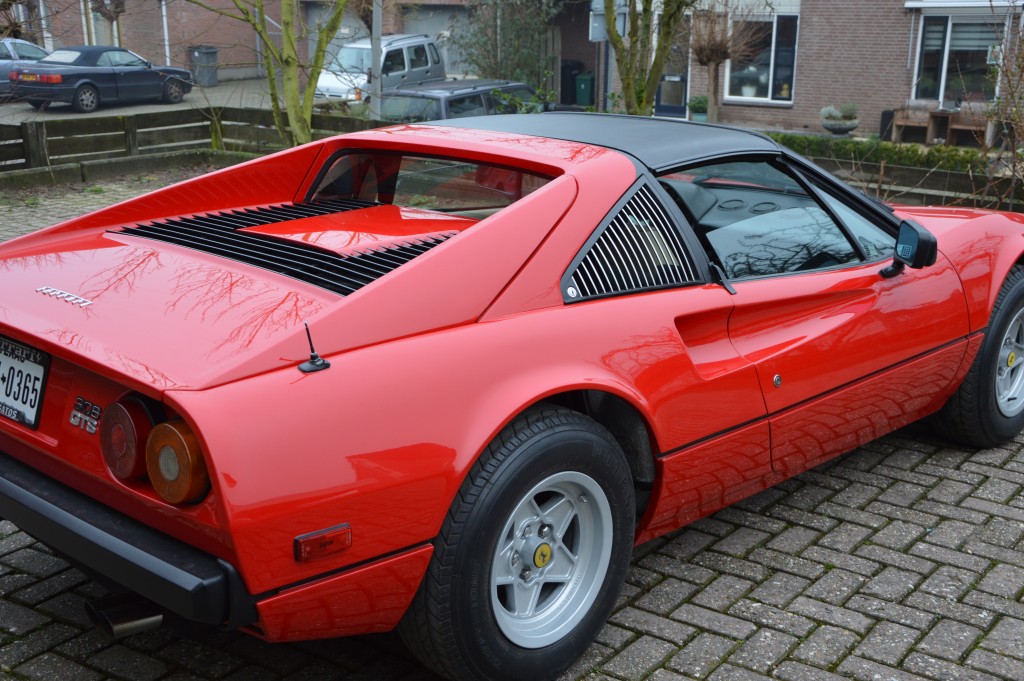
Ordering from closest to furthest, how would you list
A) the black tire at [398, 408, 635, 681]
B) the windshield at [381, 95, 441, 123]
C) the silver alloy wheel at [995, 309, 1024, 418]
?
1. the black tire at [398, 408, 635, 681]
2. the silver alloy wheel at [995, 309, 1024, 418]
3. the windshield at [381, 95, 441, 123]

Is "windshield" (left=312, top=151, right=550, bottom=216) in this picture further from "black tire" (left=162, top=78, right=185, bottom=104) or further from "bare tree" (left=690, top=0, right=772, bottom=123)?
"black tire" (left=162, top=78, right=185, bottom=104)

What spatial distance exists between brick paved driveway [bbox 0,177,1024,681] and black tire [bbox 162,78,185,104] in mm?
25397

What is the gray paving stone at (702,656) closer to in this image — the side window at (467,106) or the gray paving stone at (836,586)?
the gray paving stone at (836,586)

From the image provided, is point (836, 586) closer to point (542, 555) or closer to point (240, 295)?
point (542, 555)

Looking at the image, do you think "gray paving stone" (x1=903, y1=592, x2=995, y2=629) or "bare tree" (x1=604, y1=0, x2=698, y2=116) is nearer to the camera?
"gray paving stone" (x1=903, y1=592, x2=995, y2=629)

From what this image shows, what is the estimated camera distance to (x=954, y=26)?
2322 centimetres

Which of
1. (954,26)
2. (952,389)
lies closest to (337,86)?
(954,26)

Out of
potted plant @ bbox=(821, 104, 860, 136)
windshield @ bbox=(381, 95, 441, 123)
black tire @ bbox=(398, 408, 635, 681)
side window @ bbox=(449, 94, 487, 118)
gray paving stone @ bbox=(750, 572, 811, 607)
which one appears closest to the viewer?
black tire @ bbox=(398, 408, 635, 681)

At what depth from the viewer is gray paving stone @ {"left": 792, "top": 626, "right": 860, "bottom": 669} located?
10.2 feet

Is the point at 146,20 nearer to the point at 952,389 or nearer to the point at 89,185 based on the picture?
the point at 89,185

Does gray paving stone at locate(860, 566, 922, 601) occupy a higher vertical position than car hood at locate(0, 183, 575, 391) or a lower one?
lower

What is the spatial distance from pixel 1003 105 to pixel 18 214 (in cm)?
925

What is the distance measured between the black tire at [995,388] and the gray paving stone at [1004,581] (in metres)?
1.05

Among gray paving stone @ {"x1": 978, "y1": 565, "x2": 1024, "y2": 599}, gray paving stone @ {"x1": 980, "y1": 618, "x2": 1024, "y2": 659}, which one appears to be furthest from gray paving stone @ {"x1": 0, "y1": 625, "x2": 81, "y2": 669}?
gray paving stone @ {"x1": 978, "y1": 565, "x2": 1024, "y2": 599}
